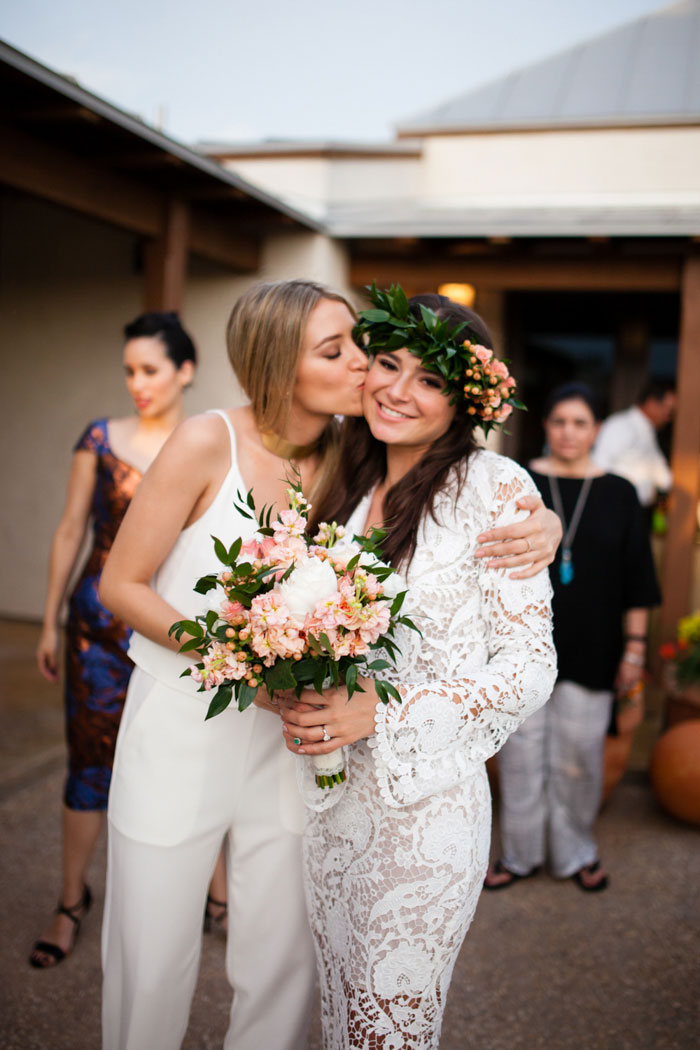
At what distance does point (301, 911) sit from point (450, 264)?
6.27 metres

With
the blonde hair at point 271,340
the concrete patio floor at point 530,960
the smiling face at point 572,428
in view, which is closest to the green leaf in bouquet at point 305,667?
the blonde hair at point 271,340

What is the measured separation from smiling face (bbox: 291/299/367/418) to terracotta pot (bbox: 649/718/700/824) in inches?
131

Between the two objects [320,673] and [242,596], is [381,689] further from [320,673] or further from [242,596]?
[242,596]

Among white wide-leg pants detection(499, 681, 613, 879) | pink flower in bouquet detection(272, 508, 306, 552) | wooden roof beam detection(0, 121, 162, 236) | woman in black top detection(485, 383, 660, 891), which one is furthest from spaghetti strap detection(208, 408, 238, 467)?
wooden roof beam detection(0, 121, 162, 236)

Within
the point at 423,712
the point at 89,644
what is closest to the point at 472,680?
the point at 423,712

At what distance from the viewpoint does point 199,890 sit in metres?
1.97

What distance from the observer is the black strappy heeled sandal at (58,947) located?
296 centimetres

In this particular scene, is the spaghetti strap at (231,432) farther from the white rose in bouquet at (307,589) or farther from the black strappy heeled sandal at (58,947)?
the black strappy heeled sandal at (58,947)

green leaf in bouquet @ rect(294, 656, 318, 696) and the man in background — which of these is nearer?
green leaf in bouquet @ rect(294, 656, 318, 696)

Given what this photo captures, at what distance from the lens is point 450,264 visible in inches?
288

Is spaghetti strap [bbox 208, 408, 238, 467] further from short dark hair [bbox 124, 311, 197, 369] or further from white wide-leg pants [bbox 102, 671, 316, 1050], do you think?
short dark hair [bbox 124, 311, 197, 369]

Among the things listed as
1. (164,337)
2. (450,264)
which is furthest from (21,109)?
(450,264)

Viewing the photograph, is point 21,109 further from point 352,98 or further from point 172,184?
point 352,98

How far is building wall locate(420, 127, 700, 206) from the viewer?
7621 millimetres
